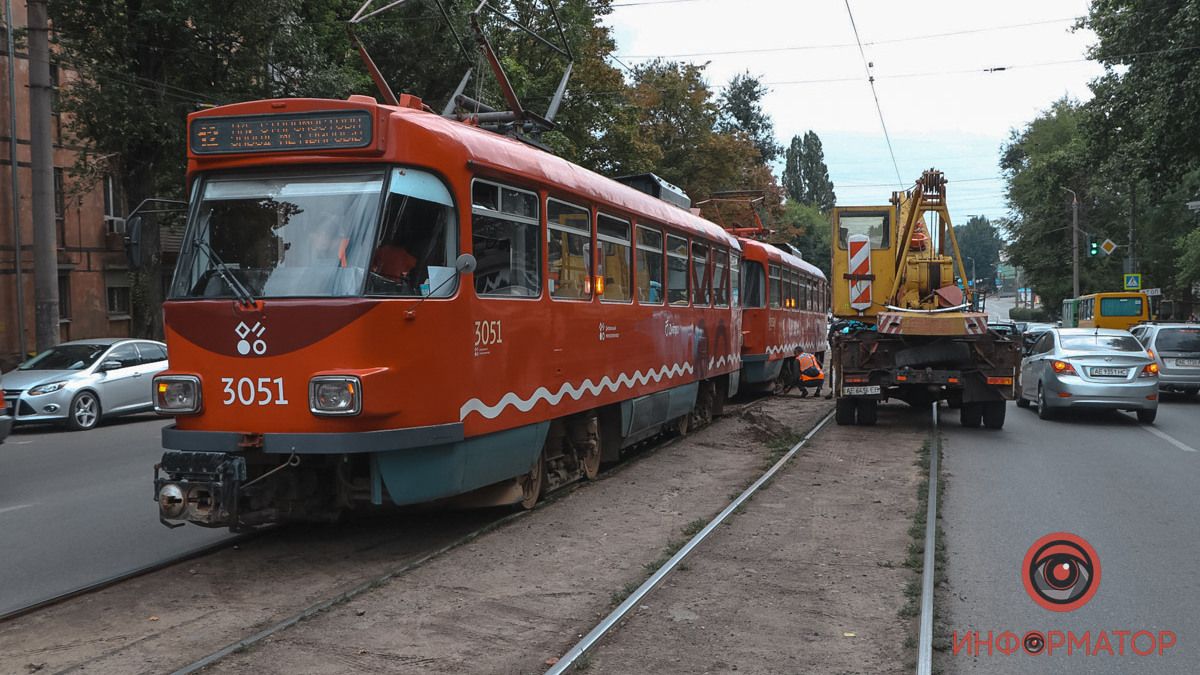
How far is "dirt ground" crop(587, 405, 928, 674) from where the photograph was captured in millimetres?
5148

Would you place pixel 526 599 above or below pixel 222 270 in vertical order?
below

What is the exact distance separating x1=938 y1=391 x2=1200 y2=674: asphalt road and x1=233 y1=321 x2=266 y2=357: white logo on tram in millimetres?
4448

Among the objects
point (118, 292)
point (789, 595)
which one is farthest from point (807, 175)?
point (789, 595)

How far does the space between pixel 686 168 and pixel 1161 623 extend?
40.5 m

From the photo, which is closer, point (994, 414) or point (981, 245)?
point (994, 414)

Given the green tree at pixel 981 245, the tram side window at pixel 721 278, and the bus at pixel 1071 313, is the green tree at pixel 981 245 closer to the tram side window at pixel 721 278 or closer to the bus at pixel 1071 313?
the bus at pixel 1071 313

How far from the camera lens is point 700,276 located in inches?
563

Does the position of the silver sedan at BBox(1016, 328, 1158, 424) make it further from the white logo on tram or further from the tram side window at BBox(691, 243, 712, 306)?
the white logo on tram

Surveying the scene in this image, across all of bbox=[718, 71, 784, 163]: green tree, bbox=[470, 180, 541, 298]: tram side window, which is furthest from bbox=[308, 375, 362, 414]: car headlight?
bbox=[718, 71, 784, 163]: green tree

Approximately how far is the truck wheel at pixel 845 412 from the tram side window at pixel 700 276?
9.27 ft

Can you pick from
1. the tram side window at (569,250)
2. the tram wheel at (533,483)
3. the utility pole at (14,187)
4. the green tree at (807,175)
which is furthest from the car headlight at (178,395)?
the green tree at (807,175)

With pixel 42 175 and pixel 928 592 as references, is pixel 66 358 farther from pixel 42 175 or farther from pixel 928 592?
pixel 928 592

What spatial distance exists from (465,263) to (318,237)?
987 mm

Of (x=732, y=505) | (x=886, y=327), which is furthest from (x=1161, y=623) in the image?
(x=886, y=327)
